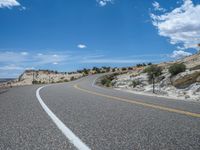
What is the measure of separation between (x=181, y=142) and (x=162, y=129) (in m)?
1.00

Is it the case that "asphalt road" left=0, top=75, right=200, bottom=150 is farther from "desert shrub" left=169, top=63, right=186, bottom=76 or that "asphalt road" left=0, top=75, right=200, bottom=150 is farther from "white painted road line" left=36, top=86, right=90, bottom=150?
"desert shrub" left=169, top=63, right=186, bottom=76

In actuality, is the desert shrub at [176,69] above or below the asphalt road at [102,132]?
above

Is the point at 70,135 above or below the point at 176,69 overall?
below

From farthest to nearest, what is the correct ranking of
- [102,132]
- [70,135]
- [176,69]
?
[176,69], [102,132], [70,135]

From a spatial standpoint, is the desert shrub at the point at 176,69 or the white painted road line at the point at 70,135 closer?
the white painted road line at the point at 70,135

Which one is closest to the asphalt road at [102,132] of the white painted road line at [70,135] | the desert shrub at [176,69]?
the white painted road line at [70,135]

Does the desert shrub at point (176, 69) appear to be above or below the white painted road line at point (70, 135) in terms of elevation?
above

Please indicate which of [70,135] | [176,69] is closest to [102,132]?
[70,135]

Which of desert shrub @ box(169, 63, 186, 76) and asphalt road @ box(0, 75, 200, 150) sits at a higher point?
desert shrub @ box(169, 63, 186, 76)

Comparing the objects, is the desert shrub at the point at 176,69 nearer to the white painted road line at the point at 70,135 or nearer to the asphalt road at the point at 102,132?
the asphalt road at the point at 102,132

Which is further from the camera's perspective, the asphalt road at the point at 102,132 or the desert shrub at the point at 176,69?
the desert shrub at the point at 176,69

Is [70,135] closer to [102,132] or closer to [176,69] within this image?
[102,132]

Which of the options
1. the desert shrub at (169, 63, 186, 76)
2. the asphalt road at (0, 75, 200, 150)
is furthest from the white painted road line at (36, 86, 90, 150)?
the desert shrub at (169, 63, 186, 76)

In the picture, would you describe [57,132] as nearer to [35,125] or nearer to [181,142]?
[35,125]
